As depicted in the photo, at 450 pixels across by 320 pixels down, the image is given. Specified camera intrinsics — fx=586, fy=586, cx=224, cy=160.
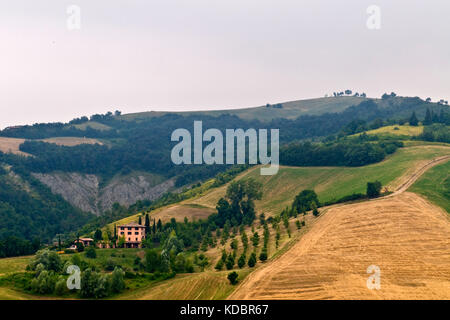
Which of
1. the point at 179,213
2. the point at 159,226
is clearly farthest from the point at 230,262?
the point at 179,213

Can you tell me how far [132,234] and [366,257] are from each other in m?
65.1

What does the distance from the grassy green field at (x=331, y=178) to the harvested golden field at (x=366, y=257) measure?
25569 millimetres

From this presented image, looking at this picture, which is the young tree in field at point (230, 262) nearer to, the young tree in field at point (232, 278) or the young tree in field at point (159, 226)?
the young tree in field at point (232, 278)

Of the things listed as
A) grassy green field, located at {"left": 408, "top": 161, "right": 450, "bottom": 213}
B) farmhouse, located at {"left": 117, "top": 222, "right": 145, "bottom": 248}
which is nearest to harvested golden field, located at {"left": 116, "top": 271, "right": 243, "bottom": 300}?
farmhouse, located at {"left": 117, "top": 222, "right": 145, "bottom": 248}

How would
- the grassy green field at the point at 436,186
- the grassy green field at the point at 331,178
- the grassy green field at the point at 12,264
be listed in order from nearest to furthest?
the grassy green field at the point at 12,264 < the grassy green field at the point at 436,186 < the grassy green field at the point at 331,178

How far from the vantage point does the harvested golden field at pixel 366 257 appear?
271 feet

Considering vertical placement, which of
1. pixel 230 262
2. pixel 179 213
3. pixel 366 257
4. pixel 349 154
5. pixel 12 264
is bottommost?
pixel 12 264

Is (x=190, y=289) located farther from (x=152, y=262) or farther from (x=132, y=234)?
(x=132, y=234)

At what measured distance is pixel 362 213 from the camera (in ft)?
385

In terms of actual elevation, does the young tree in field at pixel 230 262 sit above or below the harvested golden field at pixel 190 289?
above

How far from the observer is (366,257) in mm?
95500

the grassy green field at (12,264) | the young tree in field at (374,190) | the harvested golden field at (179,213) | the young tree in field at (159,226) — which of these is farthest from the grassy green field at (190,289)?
the harvested golden field at (179,213)
